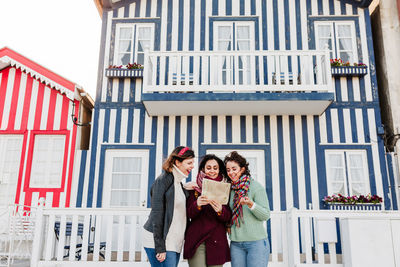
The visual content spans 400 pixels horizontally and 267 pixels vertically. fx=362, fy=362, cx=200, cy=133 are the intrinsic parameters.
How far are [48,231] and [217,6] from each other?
22.5 ft

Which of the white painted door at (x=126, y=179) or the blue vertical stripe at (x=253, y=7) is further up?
the blue vertical stripe at (x=253, y=7)

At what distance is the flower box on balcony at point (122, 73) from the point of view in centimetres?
880

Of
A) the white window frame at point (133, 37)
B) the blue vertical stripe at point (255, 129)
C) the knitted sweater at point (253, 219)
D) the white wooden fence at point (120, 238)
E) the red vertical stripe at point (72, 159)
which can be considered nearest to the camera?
the knitted sweater at point (253, 219)

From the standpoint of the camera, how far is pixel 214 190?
3.28 metres

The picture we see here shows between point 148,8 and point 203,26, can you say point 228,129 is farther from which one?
point 148,8

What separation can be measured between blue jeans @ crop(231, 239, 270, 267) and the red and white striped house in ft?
19.6

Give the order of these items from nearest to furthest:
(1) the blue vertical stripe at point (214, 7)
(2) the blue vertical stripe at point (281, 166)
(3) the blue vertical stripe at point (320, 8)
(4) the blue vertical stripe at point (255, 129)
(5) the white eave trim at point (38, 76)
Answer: (2) the blue vertical stripe at point (281, 166) < (4) the blue vertical stripe at point (255, 129) < (5) the white eave trim at point (38, 76) < (3) the blue vertical stripe at point (320, 8) < (1) the blue vertical stripe at point (214, 7)

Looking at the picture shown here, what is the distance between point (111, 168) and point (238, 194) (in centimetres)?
554

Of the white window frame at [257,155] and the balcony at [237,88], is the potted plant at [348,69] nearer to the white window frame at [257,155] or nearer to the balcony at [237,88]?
the balcony at [237,88]

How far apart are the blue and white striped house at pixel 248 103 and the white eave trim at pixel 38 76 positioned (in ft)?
2.45

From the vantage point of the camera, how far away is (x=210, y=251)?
129 inches

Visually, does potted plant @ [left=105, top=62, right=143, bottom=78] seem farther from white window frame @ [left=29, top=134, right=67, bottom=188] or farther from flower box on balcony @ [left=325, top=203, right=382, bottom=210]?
flower box on balcony @ [left=325, top=203, right=382, bottom=210]

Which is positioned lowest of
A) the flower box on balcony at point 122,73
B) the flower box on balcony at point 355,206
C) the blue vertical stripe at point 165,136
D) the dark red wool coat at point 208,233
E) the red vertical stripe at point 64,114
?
the dark red wool coat at point 208,233

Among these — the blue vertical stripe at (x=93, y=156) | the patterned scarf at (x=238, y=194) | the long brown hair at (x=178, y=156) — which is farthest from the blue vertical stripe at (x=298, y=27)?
the long brown hair at (x=178, y=156)
